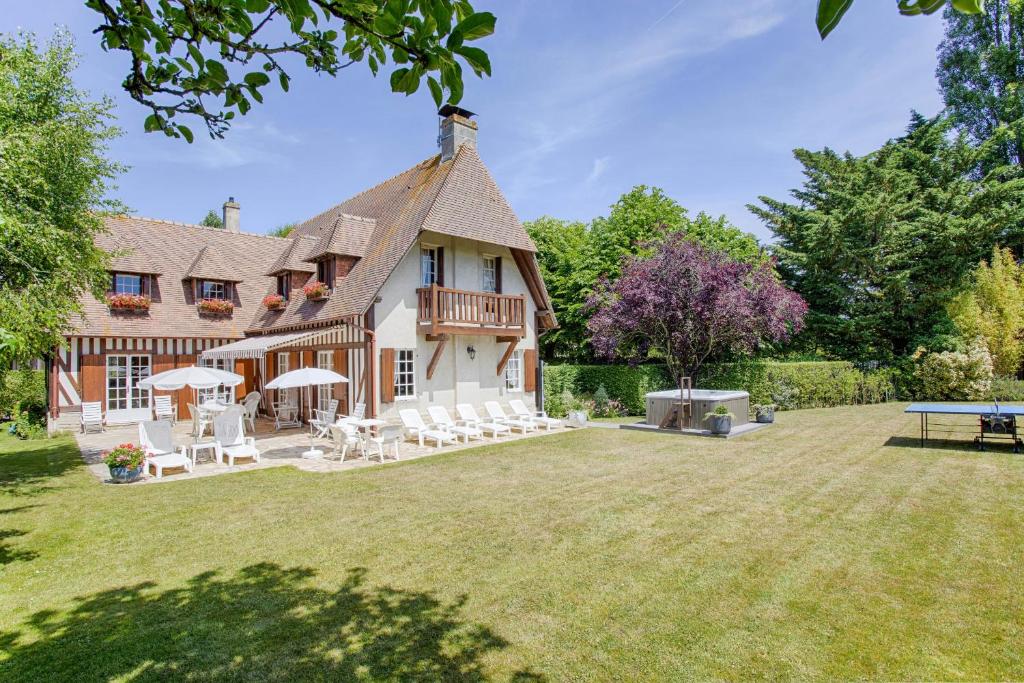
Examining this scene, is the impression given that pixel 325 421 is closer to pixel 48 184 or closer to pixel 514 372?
pixel 514 372

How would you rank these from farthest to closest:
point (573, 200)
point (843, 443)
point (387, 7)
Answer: point (573, 200), point (843, 443), point (387, 7)

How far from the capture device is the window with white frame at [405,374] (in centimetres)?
1794

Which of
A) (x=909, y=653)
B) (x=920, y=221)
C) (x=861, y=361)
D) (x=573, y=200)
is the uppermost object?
(x=573, y=200)

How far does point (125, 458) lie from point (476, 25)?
12.8 meters

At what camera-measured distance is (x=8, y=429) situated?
19719 mm

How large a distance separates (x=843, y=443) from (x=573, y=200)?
808 inches

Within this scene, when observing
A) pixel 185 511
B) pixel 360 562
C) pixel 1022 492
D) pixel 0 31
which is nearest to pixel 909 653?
pixel 360 562

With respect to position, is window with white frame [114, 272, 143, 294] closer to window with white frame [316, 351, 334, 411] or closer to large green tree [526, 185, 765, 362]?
window with white frame [316, 351, 334, 411]

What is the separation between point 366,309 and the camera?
1678 centimetres

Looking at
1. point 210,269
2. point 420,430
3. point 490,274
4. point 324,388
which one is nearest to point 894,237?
point 490,274

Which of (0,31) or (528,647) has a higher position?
(0,31)

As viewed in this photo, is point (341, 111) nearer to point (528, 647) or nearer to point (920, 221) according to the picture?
point (528, 647)

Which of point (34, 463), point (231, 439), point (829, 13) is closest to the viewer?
point (829, 13)

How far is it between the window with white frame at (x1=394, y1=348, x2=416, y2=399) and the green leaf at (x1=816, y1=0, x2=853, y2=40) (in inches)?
669
